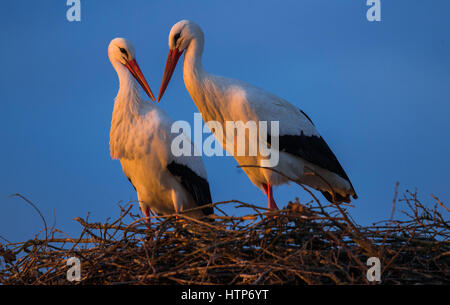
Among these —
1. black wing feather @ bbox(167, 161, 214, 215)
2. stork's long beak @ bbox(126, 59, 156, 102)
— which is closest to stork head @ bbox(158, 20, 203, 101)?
stork's long beak @ bbox(126, 59, 156, 102)

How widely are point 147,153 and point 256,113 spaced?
0.97m

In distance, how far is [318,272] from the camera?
3061 mm

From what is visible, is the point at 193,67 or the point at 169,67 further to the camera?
the point at 169,67

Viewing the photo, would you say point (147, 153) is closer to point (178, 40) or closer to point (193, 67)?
point (193, 67)

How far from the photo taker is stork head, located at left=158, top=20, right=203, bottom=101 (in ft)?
17.3

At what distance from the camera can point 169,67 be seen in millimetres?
5348

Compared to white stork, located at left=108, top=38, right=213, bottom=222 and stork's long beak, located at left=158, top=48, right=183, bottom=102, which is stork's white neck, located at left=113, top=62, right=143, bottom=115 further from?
stork's long beak, located at left=158, top=48, right=183, bottom=102

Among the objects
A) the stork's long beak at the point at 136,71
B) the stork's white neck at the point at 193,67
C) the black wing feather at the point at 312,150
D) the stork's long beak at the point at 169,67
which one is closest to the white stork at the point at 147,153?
the stork's long beak at the point at 136,71

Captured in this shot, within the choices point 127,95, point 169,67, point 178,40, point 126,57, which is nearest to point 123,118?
point 127,95

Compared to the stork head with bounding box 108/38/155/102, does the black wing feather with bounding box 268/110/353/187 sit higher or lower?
lower

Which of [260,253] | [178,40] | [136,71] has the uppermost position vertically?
[178,40]
